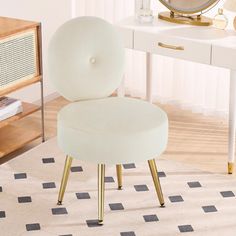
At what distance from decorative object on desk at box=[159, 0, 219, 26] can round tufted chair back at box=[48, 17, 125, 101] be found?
63cm

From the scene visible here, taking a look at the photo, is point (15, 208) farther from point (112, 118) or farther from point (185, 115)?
point (185, 115)

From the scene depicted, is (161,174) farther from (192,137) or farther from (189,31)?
(189,31)

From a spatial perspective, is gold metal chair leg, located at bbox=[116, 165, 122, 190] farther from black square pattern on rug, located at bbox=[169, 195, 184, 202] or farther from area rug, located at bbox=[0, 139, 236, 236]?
black square pattern on rug, located at bbox=[169, 195, 184, 202]

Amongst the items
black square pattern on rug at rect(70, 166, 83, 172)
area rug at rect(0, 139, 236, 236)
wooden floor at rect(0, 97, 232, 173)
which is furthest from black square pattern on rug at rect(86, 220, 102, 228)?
wooden floor at rect(0, 97, 232, 173)

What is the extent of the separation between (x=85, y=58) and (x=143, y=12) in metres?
0.68

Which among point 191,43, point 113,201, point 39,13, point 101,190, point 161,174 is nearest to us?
point 101,190

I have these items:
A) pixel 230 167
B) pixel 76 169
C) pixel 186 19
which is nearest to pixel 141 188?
pixel 76 169

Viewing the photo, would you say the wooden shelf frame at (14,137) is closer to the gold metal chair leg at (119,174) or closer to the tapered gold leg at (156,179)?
the gold metal chair leg at (119,174)

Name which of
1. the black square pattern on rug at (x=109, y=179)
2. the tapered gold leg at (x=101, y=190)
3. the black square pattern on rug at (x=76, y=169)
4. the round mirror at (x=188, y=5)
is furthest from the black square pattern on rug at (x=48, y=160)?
the round mirror at (x=188, y=5)

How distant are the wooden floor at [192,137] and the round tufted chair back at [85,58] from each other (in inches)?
29.4

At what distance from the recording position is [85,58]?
3107 mm

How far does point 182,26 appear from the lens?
3604mm

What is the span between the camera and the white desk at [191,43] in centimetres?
328

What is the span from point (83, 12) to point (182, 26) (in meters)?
1.14
